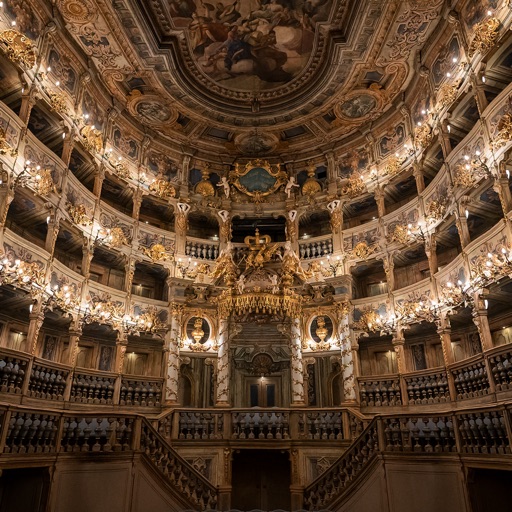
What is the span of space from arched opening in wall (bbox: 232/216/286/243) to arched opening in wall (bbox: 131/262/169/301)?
4789mm

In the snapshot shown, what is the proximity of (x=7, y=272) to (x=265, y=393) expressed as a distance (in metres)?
12.7

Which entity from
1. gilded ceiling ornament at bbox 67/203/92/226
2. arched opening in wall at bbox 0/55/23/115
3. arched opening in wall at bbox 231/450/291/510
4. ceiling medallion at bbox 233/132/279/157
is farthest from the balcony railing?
arched opening in wall at bbox 0/55/23/115

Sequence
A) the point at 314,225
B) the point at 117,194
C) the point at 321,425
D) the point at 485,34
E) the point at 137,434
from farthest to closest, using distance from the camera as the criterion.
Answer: the point at 314,225 < the point at 117,194 < the point at 321,425 < the point at 485,34 < the point at 137,434

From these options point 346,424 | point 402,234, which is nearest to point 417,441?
point 346,424

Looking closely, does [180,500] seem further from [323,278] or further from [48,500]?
[323,278]

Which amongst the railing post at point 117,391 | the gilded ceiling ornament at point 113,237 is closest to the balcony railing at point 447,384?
the railing post at point 117,391

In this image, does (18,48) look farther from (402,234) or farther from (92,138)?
(402,234)

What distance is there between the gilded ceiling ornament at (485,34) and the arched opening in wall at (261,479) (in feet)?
54.1

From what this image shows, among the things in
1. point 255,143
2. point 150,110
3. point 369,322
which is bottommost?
point 369,322

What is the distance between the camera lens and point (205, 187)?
80.2ft

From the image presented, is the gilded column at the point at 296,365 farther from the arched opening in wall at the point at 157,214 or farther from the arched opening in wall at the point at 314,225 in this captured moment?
the arched opening in wall at the point at 157,214

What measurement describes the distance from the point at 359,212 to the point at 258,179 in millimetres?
5987

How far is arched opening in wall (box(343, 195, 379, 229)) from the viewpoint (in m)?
23.0

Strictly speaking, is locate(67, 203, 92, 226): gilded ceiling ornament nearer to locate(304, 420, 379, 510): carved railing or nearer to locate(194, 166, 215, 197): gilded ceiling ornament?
locate(194, 166, 215, 197): gilded ceiling ornament
